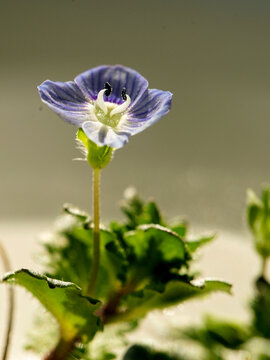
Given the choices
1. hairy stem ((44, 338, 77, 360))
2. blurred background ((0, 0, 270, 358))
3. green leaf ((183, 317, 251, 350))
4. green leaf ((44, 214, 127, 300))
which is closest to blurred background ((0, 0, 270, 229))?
blurred background ((0, 0, 270, 358))

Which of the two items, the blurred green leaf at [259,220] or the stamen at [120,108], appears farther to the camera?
the blurred green leaf at [259,220]

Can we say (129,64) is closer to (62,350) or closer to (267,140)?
(267,140)

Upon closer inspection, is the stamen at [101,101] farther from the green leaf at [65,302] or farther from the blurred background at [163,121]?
the blurred background at [163,121]

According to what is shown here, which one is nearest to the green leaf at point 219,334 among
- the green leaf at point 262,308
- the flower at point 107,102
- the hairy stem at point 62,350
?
the green leaf at point 262,308

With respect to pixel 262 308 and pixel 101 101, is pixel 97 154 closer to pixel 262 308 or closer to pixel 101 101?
pixel 101 101

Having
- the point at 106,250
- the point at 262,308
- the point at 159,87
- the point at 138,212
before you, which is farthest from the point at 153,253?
the point at 159,87

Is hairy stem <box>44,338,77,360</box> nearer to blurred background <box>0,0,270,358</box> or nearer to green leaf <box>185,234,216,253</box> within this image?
green leaf <box>185,234,216,253</box>
